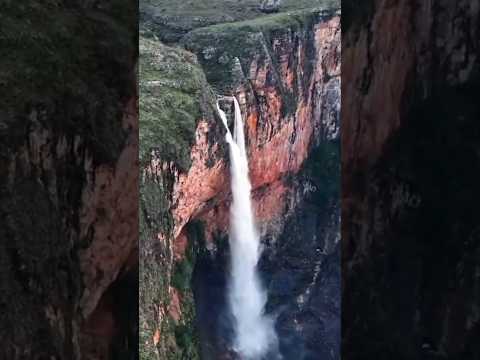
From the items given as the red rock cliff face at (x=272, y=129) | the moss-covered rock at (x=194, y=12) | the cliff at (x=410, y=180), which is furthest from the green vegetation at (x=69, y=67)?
the moss-covered rock at (x=194, y=12)

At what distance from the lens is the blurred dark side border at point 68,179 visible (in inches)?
130

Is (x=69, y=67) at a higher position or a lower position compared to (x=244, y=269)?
higher

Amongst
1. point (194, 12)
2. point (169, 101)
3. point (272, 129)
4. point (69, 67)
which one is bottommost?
point (69, 67)

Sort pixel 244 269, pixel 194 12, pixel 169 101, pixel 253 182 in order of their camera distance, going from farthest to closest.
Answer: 1. pixel 194 12
2. pixel 253 182
3. pixel 244 269
4. pixel 169 101

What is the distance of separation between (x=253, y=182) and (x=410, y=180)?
25.1 meters

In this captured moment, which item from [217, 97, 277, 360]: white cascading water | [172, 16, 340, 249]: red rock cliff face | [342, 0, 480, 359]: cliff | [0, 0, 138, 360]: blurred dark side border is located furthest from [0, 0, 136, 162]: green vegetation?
[217, 97, 277, 360]: white cascading water

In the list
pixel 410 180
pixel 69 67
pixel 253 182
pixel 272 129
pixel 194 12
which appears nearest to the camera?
pixel 69 67

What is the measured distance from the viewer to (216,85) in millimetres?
27656

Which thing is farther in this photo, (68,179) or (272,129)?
(272,129)

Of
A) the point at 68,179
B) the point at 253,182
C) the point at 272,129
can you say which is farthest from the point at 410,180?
the point at 272,129

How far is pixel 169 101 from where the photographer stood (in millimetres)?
21078

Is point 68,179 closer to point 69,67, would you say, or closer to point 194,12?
point 69,67

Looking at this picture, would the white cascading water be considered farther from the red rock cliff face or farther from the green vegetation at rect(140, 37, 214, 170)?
the green vegetation at rect(140, 37, 214, 170)

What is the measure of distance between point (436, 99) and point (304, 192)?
101 ft
